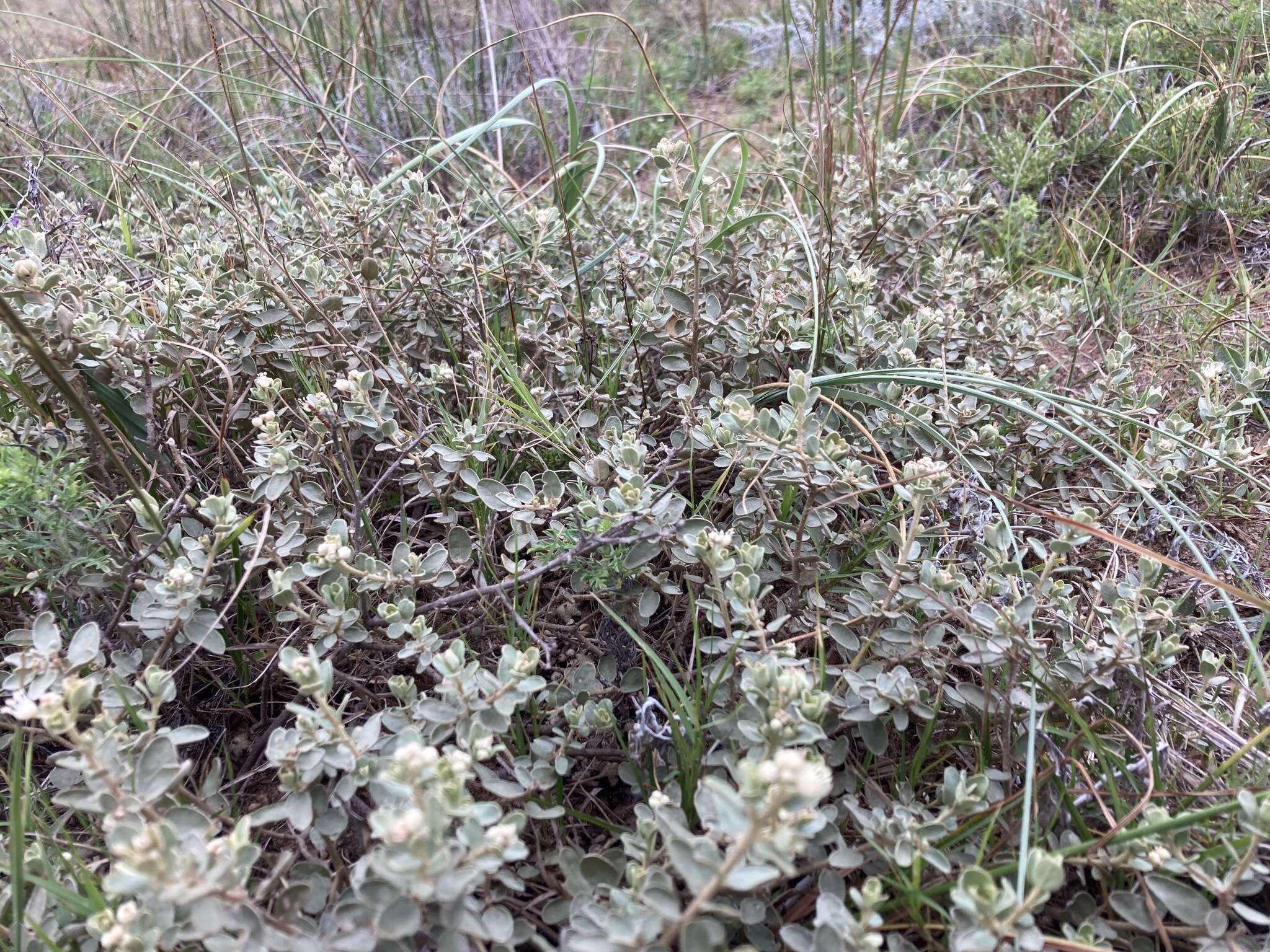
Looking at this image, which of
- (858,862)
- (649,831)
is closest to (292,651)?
(649,831)

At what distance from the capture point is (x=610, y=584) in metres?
1.60

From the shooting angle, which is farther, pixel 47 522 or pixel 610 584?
pixel 610 584

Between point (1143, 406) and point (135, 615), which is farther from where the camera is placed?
point (1143, 406)

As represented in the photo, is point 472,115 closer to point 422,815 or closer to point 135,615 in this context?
point 135,615

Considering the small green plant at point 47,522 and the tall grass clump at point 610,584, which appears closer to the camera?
the tall grass clump at point 610,584

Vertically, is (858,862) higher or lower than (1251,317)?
lower

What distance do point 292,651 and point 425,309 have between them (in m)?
1.24

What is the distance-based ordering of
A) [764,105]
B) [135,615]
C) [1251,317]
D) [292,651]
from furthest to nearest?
1. [764,105]
2. [1251,317]
3. [135,615]
4. [292,651]

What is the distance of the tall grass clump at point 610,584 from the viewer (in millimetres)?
1119

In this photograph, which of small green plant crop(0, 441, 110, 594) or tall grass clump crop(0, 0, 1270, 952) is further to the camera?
small green plant crop(0, 441, 110, 594)

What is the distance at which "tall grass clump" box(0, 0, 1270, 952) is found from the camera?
3.67 ft

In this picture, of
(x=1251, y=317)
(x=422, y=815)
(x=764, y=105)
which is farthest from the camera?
(x=764, y=105)

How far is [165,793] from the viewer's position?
3.90 feet

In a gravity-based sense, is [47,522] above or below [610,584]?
above
